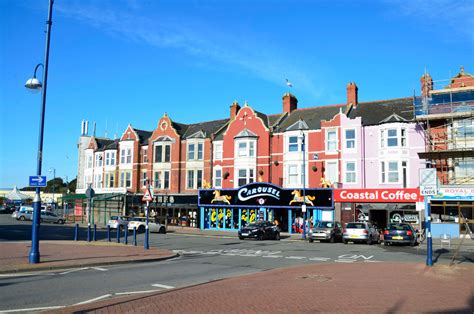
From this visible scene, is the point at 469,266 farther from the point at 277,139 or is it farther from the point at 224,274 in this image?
the point at 277,139

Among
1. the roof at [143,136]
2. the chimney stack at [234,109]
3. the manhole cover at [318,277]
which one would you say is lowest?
the manhole cover at [318,277]

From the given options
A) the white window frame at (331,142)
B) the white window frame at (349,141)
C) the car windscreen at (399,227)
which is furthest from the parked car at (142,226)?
the car windscreen at (399,227)

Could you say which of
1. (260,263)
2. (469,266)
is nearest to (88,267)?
(260,263)

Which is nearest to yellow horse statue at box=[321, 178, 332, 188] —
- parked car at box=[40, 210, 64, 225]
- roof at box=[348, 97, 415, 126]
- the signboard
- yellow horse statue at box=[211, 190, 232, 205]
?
roof at box=[348, 97, 415, 126]

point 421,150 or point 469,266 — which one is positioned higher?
point 421,150

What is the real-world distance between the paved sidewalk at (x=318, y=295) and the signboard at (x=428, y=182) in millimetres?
2787

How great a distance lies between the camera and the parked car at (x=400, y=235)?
1063 inches

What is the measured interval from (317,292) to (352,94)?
1299 inches

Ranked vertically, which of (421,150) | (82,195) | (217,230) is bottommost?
(217,230)

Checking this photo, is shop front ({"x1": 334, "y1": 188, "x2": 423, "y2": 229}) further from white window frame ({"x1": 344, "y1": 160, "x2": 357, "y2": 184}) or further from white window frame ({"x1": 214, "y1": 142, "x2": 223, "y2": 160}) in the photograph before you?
white window frame ({"x1": 214, "y1": 142, "x2": 223, "y2": 160})

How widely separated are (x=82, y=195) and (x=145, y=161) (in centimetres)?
933

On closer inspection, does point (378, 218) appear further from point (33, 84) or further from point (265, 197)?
point (33, 84)

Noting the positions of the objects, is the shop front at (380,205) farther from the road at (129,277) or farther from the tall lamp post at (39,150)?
the tall lamp post at (39,150)

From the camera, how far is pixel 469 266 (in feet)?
50.5
